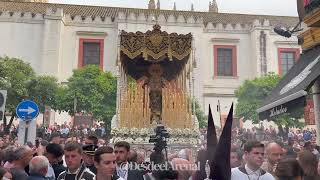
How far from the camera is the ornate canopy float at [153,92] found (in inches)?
443

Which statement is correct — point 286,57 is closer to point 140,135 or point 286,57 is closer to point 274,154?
point 140,135

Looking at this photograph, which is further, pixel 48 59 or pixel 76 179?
pixel 48 59

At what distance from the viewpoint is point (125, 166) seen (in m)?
5.22

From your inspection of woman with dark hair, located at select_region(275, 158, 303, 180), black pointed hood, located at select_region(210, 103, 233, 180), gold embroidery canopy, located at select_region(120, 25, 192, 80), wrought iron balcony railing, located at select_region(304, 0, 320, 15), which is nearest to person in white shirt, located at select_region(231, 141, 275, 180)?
woman with dark hair, located at select_region(275, 158, 303, 180)

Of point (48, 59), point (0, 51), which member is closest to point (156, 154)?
point (48, 59)

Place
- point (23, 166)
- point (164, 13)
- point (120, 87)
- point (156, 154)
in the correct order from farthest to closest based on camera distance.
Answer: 1. point (164, 13)
2. point (120, 87)
3. point (156, 154)
4. point (23, 166)

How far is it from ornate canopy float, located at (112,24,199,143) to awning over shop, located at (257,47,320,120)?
10.1ft

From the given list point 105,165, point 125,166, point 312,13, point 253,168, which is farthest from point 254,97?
point 105,165

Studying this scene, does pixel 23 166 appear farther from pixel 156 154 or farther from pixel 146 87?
pixel 146 87

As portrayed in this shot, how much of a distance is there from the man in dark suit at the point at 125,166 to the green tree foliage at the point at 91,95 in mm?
20474

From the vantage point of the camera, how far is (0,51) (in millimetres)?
32219

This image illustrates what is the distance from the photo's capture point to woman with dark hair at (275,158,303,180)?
12.1 ft

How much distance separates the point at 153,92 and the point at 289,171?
26.8ft

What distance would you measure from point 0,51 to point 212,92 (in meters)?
18.5
